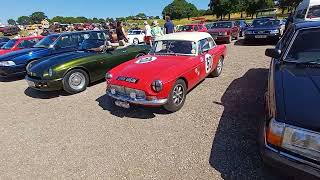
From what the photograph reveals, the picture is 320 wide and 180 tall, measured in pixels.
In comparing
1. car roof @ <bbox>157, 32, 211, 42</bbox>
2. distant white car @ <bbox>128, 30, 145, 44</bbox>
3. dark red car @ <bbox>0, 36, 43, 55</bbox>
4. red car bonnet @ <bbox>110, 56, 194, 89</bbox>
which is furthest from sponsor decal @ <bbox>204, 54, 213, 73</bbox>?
distant white car @ <bbox>128, 30, 145, 44</bbox>

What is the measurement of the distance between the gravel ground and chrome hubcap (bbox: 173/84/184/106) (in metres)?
0.22

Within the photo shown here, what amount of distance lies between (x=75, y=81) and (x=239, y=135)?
4617 millimetres

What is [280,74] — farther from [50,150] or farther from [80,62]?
[80,62]

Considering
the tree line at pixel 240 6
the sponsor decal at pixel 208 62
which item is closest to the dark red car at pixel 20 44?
the sponsor decal at pixel 208 62

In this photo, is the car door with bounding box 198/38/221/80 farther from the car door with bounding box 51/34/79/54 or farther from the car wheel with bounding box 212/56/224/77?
the car door with bounding box 51/34/79/54

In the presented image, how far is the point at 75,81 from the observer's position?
22.1ft

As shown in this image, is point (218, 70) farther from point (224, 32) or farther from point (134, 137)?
point (224, 32)

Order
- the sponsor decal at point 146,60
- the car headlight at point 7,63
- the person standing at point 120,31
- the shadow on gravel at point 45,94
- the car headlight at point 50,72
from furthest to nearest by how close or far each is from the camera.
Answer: the person standing at point 120,31 < the car headlight at point 7,63 < the shadow on gravel at point 45,94 < the car headlight at point 50,72 < the sponsor decal at point 146,60

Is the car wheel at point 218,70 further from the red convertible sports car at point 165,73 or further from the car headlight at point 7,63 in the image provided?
the car headlight at point 7,63

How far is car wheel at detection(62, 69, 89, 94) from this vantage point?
6480 millimetres

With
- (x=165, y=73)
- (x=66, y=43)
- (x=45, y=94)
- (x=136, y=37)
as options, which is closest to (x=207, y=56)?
(x=165, y=73)

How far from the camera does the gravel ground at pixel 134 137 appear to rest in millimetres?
3361

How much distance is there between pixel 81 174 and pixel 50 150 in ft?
3.22

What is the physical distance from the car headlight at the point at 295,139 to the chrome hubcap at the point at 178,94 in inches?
101
